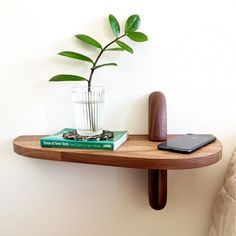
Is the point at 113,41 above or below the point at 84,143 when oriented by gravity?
above

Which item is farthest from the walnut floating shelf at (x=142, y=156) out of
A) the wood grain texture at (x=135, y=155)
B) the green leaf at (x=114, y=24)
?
the green leaf at (x=114, y=24)

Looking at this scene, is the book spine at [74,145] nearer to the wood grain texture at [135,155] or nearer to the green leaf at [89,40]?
the wood grain texture at [135,155]

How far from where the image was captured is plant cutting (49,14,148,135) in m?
0.67

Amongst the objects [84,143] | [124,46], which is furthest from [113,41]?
[84,143]

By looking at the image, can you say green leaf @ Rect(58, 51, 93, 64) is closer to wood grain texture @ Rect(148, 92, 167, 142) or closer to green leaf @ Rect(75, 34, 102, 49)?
green leaf @ Rect(75, 34, 102, 49)

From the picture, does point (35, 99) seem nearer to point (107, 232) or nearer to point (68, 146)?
point (68, 146)

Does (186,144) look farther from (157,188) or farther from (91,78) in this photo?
(91,78)

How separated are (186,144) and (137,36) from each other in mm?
329

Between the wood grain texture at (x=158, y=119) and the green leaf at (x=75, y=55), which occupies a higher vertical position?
the green leaf at (x=75, y=55)

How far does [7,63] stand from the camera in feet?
2.49

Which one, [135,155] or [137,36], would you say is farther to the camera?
[137,36]

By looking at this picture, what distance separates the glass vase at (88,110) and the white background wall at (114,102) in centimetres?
9

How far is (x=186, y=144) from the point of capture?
0.61 meters

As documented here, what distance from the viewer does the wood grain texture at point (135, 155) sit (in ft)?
1.79
